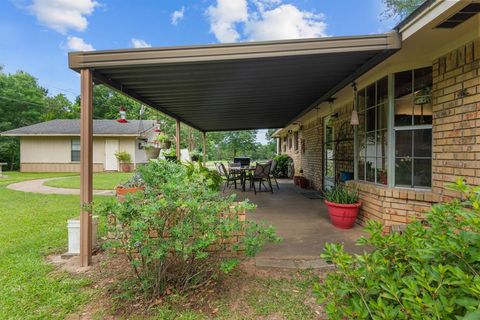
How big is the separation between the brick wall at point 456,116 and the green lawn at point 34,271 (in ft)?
12.5

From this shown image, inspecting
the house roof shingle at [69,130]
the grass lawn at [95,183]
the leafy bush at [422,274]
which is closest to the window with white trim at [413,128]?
the leafy bush at [422,274]

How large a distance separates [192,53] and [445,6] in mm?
2244

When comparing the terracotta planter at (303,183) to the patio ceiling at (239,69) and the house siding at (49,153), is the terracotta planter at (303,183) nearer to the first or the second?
the patio ceiling at (239,69)

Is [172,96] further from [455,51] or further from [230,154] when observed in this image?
[230,154]

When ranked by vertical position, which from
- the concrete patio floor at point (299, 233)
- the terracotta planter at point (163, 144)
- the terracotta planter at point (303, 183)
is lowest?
the concrete patio floor at point (299, 233)

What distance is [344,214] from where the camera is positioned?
12.4 ft

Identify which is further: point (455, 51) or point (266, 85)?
point (266, 85)

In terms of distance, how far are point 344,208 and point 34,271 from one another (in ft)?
12.5

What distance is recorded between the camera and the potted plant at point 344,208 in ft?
12.4

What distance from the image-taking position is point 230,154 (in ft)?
103

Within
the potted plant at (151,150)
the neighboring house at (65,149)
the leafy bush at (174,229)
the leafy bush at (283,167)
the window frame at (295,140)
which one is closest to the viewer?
the leafy bush at (174,229)

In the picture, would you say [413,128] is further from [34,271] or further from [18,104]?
[18,104]

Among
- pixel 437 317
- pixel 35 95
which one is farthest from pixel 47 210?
pixel 35 95

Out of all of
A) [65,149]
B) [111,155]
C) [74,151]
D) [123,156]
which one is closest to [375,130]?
[123,156]
